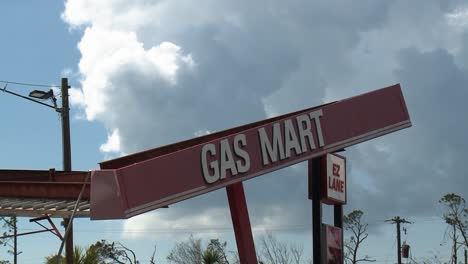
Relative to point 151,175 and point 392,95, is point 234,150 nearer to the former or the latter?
point 151,175

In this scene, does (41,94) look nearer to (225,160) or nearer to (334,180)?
(334,180)

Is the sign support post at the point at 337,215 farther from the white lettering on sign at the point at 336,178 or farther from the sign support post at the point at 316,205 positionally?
the sign support post at the point at 316,205

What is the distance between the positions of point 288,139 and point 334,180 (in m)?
2.76

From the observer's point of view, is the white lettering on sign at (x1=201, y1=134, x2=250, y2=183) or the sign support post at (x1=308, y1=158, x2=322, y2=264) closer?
the white lettering on sign at (x1=201, y1=134, x2=250, y2=183)

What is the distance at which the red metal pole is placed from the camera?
14266mm

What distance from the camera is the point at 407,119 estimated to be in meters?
16.9

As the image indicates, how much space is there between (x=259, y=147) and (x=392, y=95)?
12.8ft

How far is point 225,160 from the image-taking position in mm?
13508

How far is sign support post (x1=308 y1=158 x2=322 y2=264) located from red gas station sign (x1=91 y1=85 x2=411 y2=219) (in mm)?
1122

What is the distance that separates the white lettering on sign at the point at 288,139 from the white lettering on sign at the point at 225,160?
451 millimetres

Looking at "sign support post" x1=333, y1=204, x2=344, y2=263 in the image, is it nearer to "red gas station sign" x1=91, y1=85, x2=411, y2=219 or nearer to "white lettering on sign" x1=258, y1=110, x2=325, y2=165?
"red gas station sign" x1=91, y1=85, x2=411, y2=219

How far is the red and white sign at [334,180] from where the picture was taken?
16531mm

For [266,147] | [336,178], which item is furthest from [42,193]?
[336,178]

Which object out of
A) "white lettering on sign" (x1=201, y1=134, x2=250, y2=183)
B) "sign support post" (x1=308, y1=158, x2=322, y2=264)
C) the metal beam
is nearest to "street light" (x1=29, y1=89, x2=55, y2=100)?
the metal beam
